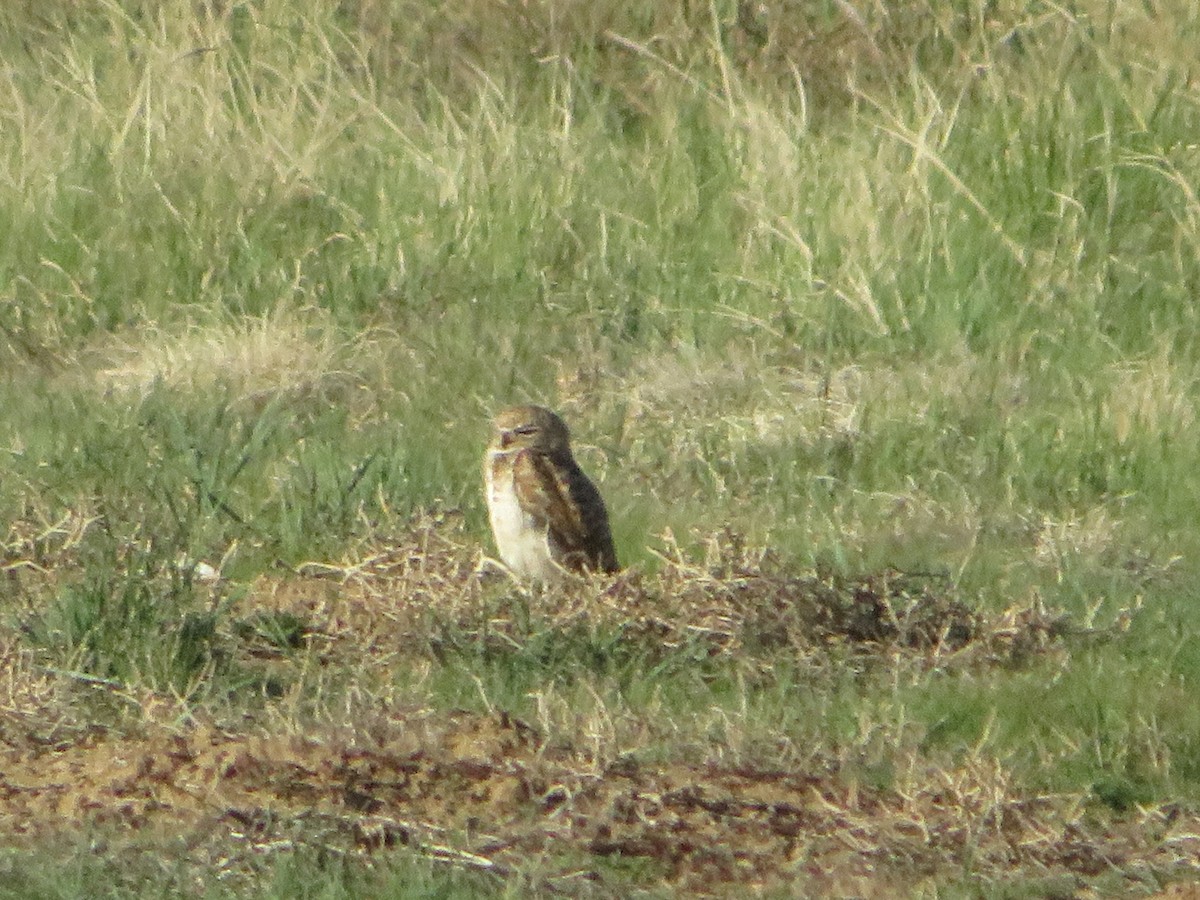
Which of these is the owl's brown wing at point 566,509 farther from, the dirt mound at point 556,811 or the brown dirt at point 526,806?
the dirt mound at point 556,811

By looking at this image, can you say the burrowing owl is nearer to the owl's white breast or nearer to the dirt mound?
the owl's white breast

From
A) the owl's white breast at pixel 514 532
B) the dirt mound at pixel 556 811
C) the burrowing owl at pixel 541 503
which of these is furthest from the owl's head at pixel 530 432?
the dirt mound at pixel 556 811

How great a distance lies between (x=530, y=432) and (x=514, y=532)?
0.45 metres

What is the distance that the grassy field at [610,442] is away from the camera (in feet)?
17.0

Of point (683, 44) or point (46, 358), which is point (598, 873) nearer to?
point (46, 358)

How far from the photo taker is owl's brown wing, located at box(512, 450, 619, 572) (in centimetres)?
708

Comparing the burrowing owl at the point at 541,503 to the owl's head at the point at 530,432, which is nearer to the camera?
the burrowing owl at the point at 541,503

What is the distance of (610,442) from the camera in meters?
8.60

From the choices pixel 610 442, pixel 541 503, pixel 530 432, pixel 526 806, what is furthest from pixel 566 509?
pixel 526 806

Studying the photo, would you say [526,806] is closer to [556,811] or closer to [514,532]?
[556,811]

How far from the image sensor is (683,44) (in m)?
11.5

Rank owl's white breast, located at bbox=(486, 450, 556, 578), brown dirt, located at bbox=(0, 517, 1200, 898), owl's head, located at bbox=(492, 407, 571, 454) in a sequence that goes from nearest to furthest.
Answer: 1. brown dirt, located at bbox=(0, 517, 1200, 898)
2. owl's white breast, located at bbox=(486, 450, 556, 578)
3. owl's head, located at bbox=(492, 407, 571, 454)

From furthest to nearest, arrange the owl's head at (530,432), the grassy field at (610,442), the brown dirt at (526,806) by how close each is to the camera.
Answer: the owl's head at (530,432) < the grassy field at (610,442) < the brown dirt at (526,806)

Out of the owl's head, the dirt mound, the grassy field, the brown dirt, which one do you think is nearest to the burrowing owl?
the owl's head
